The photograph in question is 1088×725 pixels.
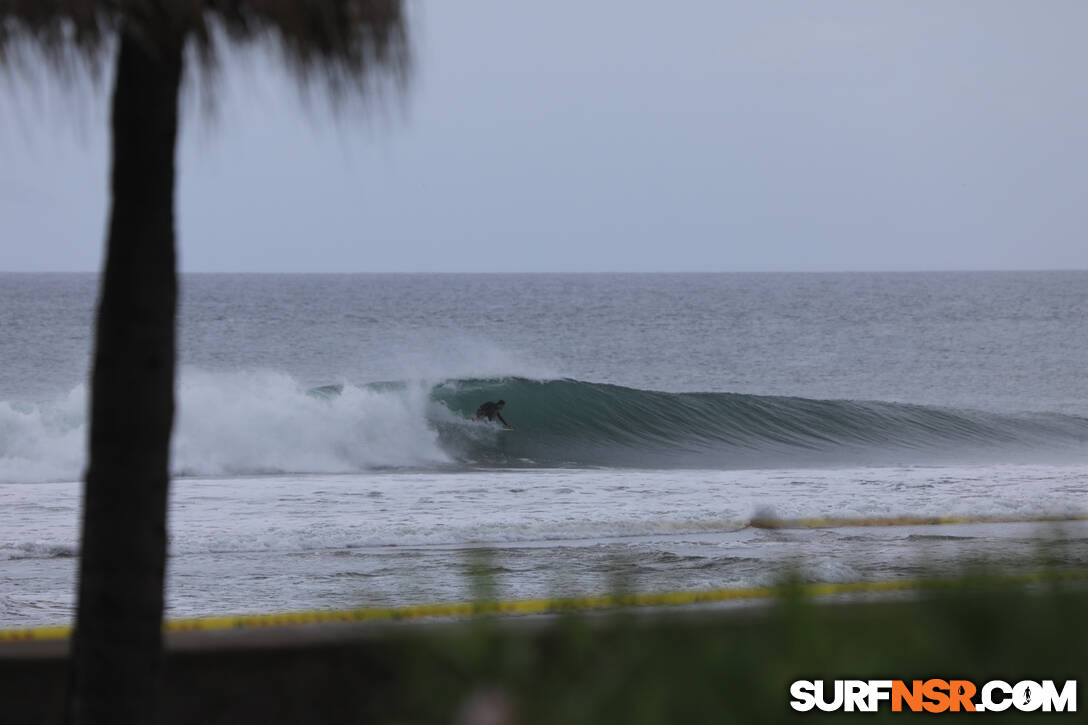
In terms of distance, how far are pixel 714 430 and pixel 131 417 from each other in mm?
23670

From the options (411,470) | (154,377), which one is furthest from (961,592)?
(411,470)

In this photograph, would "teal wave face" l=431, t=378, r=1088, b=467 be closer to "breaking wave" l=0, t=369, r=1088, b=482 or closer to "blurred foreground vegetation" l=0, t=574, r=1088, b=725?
"breaking wave" l=0, t=369, r=1088, b=482

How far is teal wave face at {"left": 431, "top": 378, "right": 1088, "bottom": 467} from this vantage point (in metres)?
22.8

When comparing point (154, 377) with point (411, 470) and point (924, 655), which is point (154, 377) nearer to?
point (924, 655)

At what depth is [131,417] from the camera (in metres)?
2.72

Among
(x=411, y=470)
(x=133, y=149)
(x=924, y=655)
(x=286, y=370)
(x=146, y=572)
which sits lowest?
(x=924, y=655)

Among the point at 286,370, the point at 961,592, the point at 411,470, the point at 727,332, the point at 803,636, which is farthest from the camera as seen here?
the point at 727,332

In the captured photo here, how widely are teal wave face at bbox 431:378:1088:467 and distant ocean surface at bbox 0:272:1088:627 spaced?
0.29 feet

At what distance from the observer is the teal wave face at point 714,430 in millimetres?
22766

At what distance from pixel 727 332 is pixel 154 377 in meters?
59.4

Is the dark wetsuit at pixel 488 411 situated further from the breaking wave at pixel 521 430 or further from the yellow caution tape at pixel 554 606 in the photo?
the yellow caution tape at pixel 554 606

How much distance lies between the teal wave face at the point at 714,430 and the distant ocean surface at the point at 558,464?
0.09 m

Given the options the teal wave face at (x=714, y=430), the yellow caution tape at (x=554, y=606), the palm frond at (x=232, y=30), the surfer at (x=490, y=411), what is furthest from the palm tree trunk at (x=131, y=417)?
the surfer at (x=490, y=411)

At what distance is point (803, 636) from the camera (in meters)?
1.69
